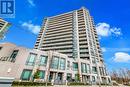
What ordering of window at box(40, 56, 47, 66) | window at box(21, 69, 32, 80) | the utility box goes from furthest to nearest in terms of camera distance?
window at box(40, 56, 47, 66) < window at box(21, 69, 32, 80) < the utility box

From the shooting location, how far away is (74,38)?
85000mm

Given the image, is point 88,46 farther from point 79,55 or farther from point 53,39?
point 53,39

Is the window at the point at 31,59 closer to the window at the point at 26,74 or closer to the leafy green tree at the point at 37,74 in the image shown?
the window at the point at 26,74

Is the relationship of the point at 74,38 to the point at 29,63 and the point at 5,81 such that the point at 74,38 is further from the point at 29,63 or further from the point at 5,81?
the point at 5,81

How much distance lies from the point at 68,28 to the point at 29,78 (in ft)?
197

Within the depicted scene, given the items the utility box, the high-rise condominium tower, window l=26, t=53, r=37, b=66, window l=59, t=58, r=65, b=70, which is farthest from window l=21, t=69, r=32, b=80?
the high-rise condominium tower

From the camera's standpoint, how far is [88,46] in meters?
77.6

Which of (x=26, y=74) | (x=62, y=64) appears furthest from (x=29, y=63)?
(x=62, y=64)

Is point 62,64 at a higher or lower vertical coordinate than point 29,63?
lower

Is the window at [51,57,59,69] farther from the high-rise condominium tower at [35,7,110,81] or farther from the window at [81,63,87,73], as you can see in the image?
the high-rise condominium tower at [35,7,110,81]

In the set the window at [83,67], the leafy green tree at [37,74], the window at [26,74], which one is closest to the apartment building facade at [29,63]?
the window at [26,74]

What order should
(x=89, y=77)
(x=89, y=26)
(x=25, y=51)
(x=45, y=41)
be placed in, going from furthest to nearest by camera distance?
1. (x=45, y=41)
2. (x=89, y=26)
3. (x=89, y=77)
4. (x=25, y=51)

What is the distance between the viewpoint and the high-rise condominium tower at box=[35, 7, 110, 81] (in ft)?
250

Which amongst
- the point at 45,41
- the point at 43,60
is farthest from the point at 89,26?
the point at 43,60
